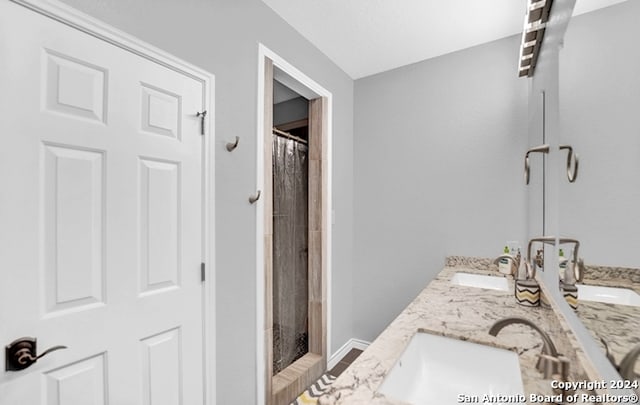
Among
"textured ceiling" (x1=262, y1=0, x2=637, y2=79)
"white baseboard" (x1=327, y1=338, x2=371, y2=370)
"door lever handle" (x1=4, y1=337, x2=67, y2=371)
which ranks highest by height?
"textured ceiling" (x1=262, y1=0, x2=637, y2=79)

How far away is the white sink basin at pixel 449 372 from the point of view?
887mm

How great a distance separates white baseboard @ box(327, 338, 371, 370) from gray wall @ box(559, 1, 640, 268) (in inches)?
81.9

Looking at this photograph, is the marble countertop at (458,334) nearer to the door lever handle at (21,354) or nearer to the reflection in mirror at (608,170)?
the reflection in mirror at (608,170)

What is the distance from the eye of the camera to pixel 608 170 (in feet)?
2.18

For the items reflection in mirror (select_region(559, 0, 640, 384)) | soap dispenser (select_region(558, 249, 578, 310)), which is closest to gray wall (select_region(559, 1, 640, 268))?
reflection in mirror (select_region(559, 0, 640, 384))

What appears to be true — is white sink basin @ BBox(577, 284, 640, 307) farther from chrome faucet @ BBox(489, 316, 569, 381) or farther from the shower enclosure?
the shower enclosure

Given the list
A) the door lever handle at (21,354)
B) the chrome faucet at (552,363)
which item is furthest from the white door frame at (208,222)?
the chrome faucet at (552,363)

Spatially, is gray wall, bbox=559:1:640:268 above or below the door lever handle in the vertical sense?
above

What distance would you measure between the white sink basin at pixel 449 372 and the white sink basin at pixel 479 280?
40.0 inches

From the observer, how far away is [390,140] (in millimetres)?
2594

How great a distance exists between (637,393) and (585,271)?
1.38ft

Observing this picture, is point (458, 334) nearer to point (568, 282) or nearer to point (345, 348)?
point (568, 282)

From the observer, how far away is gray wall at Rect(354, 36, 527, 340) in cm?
213

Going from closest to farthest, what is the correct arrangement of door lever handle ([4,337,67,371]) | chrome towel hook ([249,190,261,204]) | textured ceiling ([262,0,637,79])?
door lever handle ([4,337,67,371])
chrome towel hook ([249,190,261,204])
textured ceiling ([262,0,637,79])
